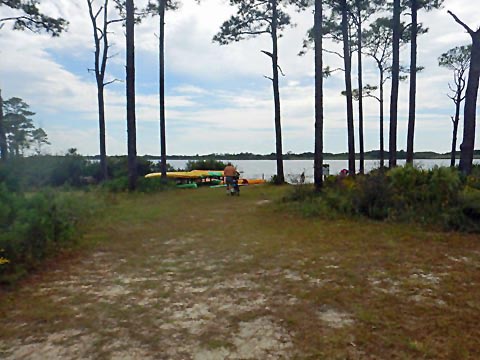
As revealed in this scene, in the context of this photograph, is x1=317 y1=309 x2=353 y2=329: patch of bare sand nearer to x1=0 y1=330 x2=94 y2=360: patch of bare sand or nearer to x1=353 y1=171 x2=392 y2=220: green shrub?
x1=0 y1=330 x2=94 y2=360: patch of bare sand

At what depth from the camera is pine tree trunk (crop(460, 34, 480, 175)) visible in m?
9.66

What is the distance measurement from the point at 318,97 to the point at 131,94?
6832 mm

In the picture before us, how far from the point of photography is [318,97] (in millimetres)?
11102

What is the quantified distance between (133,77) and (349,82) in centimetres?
889

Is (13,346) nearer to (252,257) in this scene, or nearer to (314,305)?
(314,305)

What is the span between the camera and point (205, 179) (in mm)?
19812

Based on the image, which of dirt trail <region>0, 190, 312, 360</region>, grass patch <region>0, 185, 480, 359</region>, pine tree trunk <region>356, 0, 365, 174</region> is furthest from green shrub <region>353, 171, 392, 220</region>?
pine tree trunk <region>356, 0, 365, 174</region>

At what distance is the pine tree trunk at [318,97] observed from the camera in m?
10.8

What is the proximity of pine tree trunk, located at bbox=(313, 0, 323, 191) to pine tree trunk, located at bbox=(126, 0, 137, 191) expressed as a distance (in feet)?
21.8

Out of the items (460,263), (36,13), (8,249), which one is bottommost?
(460,263)

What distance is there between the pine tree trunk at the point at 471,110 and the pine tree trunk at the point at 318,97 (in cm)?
361

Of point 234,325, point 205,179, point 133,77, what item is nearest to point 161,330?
point 234,325

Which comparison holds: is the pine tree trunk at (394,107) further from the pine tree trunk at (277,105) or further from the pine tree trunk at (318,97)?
the pine tree trunk at (277,105)

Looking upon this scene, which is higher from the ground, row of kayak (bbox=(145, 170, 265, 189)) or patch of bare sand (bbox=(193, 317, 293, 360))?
row of kayak (bbox=(145, 170, 265, 189))
